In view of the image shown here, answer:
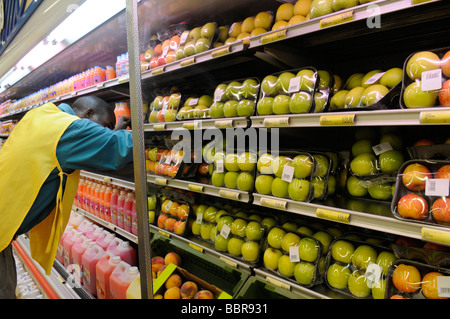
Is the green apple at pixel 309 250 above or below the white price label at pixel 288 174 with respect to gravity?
below

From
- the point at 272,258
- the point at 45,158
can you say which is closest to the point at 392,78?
the point at 272,258

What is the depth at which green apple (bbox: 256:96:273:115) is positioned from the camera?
147 cm

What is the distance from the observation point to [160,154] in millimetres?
2121

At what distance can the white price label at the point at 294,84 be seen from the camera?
1.38 metres

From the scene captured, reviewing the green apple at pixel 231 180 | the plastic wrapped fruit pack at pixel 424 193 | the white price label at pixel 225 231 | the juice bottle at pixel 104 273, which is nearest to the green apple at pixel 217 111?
the green apple at pixel 231 180

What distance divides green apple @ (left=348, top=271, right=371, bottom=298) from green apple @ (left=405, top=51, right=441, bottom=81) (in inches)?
32.4

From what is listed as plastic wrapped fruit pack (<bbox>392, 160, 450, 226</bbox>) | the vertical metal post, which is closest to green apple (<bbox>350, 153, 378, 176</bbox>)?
plastic wrapped fruit pack (<bbox>392, 160, 450, 226</bbox>)

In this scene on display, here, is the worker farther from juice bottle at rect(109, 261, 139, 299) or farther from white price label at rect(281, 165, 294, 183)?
white price label at rect(281, 165, 294, 183)

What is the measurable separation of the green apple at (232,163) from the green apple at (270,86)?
40 cm

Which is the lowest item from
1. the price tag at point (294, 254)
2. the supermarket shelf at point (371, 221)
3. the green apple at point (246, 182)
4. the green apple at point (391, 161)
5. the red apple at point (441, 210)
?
the price tag at point (294, 254)

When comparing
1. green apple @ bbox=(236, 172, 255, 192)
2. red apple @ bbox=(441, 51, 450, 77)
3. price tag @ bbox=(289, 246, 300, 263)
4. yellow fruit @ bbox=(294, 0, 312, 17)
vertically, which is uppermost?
yellow fruit @ bbox=(294, 0, 312, 17)

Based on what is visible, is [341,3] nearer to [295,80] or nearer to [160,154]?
[295,80]

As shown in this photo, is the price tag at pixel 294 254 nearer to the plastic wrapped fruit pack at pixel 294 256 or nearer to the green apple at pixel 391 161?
the plastic wrapped fruit pack at pixel 294 256
